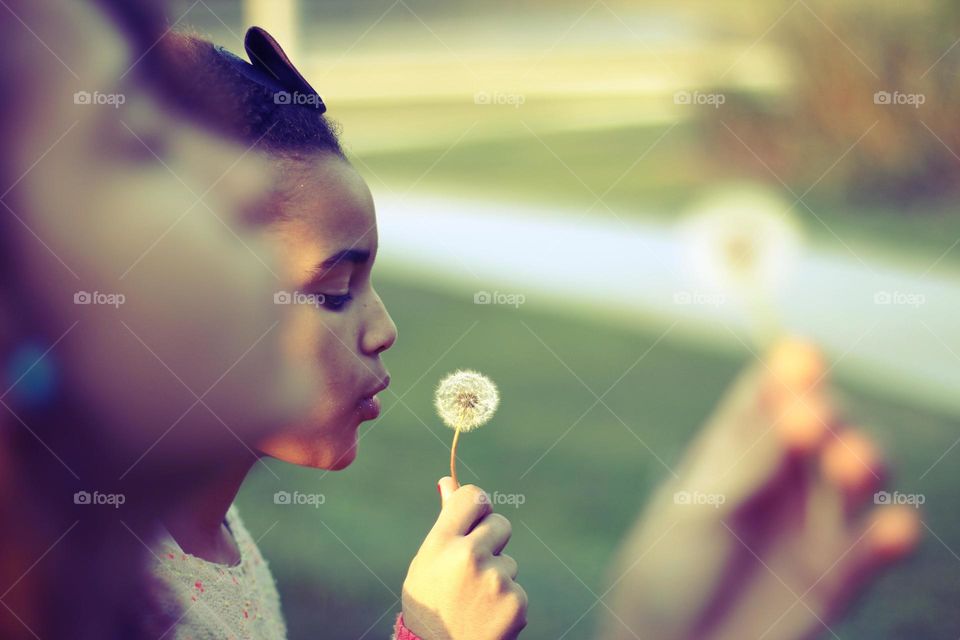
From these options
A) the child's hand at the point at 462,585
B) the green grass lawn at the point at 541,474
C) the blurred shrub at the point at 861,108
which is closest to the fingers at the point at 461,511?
the child's hand at the point at 462,585

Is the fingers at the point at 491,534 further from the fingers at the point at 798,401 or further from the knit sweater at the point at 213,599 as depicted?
the fingers at the point at 798,401

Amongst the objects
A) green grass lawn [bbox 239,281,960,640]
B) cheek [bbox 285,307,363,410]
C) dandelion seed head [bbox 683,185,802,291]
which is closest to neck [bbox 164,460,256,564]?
cheek [bbox 285,307,363,410]

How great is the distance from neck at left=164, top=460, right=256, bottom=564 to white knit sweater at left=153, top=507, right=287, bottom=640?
2 centimetres

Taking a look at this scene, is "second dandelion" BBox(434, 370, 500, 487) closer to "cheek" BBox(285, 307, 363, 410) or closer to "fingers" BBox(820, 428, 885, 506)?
"cheek" BBox(285, 307, 363, 410)

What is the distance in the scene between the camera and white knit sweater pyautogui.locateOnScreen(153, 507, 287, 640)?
105 centimetres

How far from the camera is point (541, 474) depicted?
360 centimetres

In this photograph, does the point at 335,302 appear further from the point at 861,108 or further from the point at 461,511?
the point at 861,108

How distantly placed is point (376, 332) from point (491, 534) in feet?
0.76

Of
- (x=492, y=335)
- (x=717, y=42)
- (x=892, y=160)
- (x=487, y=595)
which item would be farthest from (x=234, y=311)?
(x=717, y=42)

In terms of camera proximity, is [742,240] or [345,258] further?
Answer: [742,240]

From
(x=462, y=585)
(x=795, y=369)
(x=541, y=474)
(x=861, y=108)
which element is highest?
(x=861, y=108)

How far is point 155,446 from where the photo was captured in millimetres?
1036

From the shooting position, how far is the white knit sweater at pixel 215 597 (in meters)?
1.05

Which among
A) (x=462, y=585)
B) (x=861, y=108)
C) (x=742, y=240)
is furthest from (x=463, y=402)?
(x=861, y=108)
